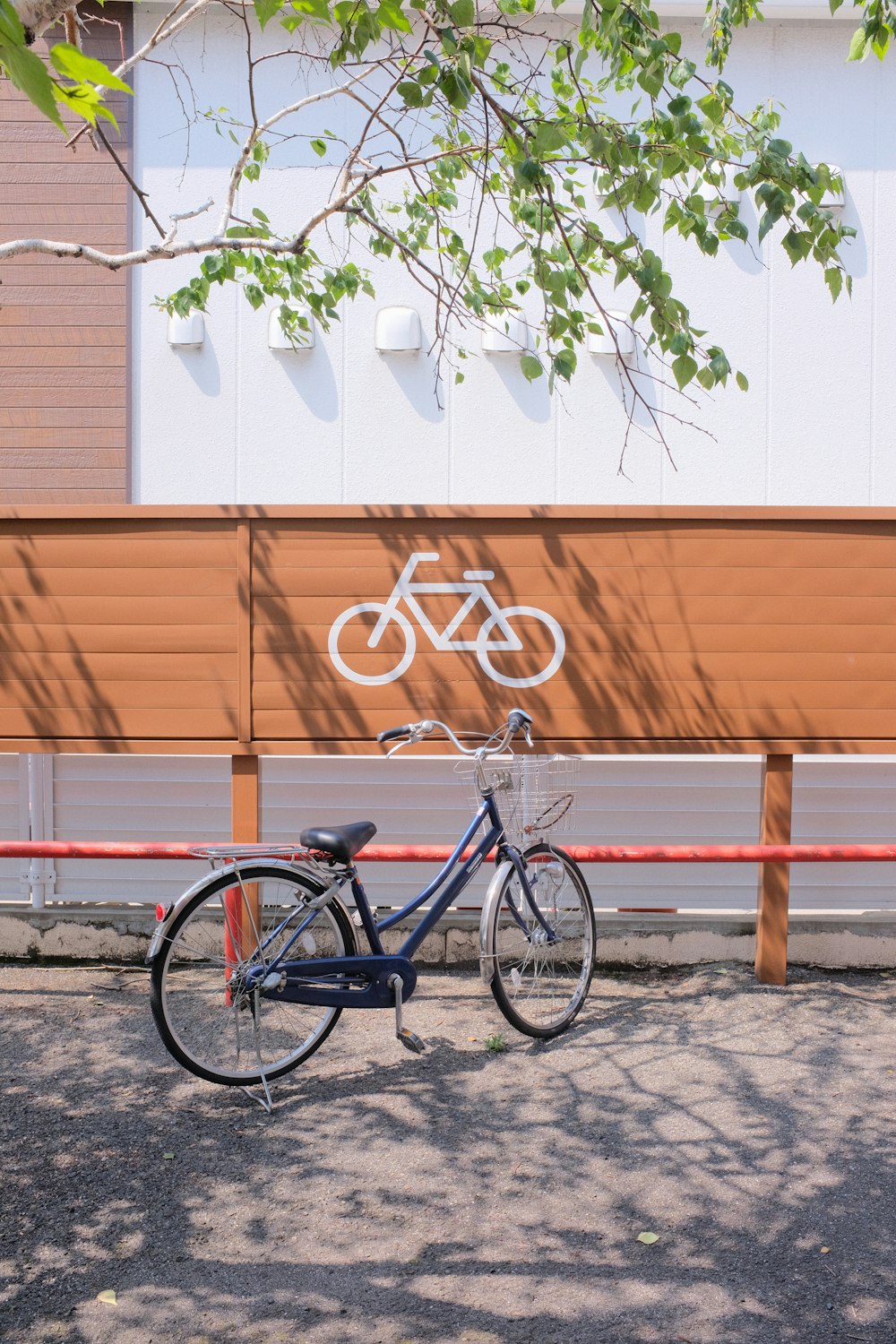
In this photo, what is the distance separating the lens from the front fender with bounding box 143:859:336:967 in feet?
11.2

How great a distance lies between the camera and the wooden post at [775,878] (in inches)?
178

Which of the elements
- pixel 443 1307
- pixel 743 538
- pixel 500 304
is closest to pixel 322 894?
pixel 443 1307

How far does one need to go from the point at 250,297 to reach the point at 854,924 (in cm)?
442

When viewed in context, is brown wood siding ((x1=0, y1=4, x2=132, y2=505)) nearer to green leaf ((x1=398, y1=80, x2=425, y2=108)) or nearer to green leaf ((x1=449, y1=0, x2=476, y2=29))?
green leaf ((x1=398, y1=80, x2=425, y2=108))

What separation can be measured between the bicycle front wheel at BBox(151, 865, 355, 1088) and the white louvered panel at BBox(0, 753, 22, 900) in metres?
1.11

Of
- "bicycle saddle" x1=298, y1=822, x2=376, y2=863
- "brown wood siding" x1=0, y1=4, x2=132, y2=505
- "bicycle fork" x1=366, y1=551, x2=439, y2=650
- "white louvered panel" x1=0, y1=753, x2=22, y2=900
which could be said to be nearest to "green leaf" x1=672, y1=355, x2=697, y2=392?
"bicycle fork" x1=366, y1=551, x2=439, y2=650

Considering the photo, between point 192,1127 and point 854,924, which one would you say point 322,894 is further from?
point 854,924

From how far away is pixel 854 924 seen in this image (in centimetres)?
477

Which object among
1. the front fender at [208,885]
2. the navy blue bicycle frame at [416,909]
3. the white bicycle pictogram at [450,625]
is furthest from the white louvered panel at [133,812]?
the front fender at [208,885]

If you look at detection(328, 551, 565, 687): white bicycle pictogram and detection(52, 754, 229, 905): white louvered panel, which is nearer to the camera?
detection(328, 551, 565, 687): white bicycle pictogram

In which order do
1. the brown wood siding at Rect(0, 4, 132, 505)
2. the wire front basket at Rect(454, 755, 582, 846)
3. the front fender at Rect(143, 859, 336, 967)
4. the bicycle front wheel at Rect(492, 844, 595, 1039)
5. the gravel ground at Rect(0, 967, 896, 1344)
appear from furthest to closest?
the brown wood siding at Rect(0, 4, 132, 505), the bicycle front wheel at Rect(492, 844, 595, 1039), the wire front basket at Rect(454, 755, 582, 846), the front fender at Rect(143, 859, 336, 967), the gravel ground at Rect(0, 967, 896, 1344)

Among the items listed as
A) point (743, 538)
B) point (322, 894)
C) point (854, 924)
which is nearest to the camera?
point (322, 894)

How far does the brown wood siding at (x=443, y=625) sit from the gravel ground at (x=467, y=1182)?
1.18 meters

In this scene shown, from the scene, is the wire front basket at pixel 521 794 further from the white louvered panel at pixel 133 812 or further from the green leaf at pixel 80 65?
the green leaf at pixel 80 65
